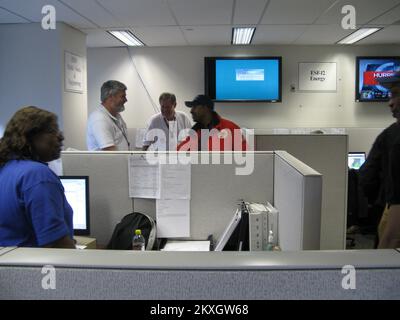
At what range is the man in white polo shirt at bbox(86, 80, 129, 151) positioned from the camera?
2.60 metres

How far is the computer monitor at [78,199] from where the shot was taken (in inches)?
69.4

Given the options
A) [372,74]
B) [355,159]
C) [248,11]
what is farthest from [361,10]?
[372,74]

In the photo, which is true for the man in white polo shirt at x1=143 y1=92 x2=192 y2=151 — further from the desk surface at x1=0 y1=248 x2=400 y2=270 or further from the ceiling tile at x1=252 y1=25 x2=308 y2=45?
the desk surface at x1=0 y1=248 x2=400 y2=270

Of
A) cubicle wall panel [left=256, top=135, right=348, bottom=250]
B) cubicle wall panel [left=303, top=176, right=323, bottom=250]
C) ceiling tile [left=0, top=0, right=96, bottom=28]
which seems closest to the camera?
cubicle wall panel [left=303, top=176, right=323, bottom=250]

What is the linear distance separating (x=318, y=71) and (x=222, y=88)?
142 centimetres

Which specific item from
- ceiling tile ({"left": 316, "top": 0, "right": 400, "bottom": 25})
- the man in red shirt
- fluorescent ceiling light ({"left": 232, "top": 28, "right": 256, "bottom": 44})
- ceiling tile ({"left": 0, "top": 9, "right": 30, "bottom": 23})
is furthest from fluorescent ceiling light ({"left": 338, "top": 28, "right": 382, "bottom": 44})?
ceiling tile ({"left": 0, "top": 9, "right": 30, "bottom": 23})

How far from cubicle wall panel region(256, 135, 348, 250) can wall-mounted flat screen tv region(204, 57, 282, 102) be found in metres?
3.09

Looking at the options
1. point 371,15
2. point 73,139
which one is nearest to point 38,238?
point 73,139

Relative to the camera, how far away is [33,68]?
3.96m

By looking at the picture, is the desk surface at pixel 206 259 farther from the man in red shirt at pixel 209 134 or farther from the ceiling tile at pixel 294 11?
the ceiling tile at pixel 294 11

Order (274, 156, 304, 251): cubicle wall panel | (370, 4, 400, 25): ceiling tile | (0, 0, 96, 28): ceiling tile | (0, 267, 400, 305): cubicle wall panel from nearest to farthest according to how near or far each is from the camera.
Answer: (0, 267, 400, 305): cubicle wall panel → (274, 156, 304, 251): cubicle wall panel → (0, 0, 96, 28): ceiling tile → (370, 4, 400, 25): ceiling tile

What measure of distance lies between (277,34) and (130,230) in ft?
12.4

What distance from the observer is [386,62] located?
210 inches

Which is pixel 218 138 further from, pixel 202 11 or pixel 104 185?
pixel 202 11
